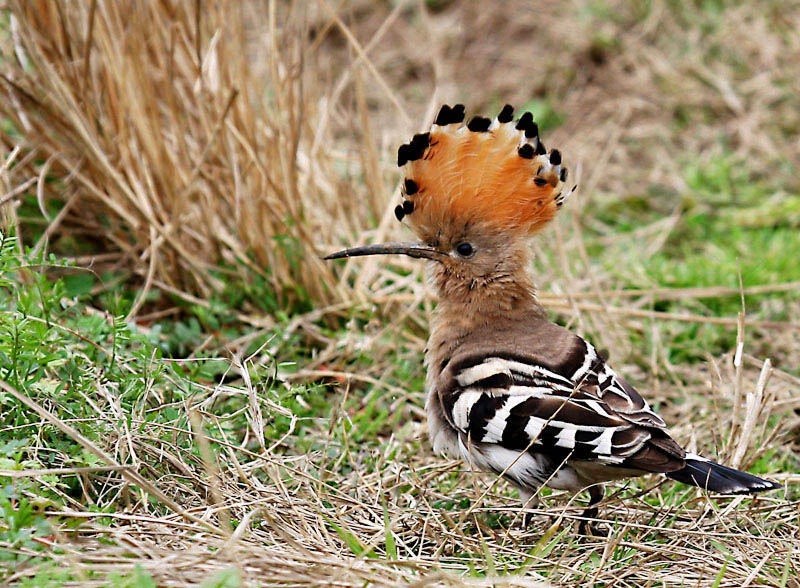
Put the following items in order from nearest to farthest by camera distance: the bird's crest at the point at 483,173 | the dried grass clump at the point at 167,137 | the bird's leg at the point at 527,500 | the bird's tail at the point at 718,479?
the bird's tail at the point at 718,479 → the bird's leg at the point at 527,500 → the bird's crest at the point at 483,173 → the dried grass clump at the point at 167,137

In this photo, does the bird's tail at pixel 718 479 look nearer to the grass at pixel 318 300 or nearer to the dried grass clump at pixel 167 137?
the grass at pixel 318 300

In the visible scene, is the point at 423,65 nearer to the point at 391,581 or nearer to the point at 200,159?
the point at 200,159

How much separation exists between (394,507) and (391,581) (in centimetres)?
64

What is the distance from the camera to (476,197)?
322 centimetres

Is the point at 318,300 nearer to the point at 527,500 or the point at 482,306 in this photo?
the point at 482,306

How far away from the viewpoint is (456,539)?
2.72 m

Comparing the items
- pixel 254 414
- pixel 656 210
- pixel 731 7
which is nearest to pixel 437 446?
pixel 254 414

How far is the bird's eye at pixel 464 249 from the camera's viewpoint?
331 cm

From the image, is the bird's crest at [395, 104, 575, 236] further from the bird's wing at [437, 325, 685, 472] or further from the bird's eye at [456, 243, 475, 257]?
the bird's wing at [437, 325, 685, 472]

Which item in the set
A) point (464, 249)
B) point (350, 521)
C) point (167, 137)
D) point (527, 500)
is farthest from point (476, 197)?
point (167, 137)

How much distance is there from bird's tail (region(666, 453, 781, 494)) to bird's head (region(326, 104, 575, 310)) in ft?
3.08

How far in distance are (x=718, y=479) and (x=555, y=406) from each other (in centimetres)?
50

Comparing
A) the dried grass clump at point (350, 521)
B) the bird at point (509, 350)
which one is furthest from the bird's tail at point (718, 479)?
the dried grass clump at point (350, 521)

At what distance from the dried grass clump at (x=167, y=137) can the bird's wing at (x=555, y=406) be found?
1.28 m
